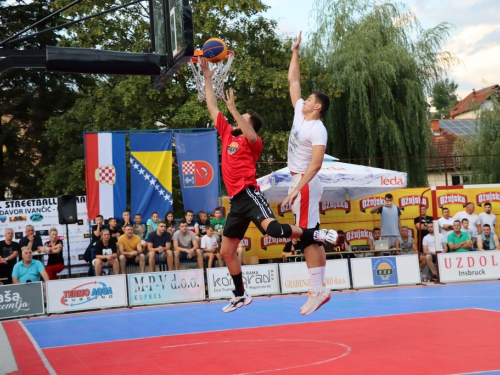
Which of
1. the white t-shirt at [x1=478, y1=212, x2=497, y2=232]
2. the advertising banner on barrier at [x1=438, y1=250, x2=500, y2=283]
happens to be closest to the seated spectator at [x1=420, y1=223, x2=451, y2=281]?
the advertising banner on barrier at [x1=438, y1=250, x2=500, y2=283]

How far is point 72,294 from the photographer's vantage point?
1598cm

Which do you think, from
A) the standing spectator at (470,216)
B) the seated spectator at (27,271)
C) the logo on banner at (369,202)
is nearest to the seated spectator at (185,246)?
the seated spectator at (27,271)

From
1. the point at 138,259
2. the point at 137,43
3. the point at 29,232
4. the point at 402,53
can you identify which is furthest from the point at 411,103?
the point at 29,232

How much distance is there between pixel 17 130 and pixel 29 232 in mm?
17451

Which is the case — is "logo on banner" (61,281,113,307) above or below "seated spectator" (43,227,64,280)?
below

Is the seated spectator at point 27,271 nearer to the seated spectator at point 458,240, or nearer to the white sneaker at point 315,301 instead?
the white sneaker at point 315,301

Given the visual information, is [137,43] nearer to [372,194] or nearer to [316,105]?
[372,194]

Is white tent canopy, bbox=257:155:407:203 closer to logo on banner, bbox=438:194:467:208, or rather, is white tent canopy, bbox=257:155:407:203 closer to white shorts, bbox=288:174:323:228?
logo on banner, bbox=438:194:467:208

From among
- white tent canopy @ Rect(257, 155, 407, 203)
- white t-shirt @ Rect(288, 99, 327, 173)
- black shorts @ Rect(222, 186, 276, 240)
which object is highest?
white tent canopy @ Rect(257, 155, 407, 203)

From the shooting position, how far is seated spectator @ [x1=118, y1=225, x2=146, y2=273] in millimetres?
17250

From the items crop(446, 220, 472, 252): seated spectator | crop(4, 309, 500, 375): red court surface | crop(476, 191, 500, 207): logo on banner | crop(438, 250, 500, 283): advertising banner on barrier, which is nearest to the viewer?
crop(4, 309, 500, 375): red court surface

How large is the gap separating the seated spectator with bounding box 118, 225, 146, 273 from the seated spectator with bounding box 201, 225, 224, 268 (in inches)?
62.2

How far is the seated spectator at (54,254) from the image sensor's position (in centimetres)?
1705

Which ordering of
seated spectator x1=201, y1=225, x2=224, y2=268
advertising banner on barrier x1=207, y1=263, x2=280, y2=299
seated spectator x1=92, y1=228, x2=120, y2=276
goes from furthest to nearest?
seated spectator x1=201, y1=225, x2=224, y2=268 < seated spectator x1=92, y1=228, x2=120, y2=276 < advertising banner on barrier x1=207, y1=263, x2=280, y2=299
